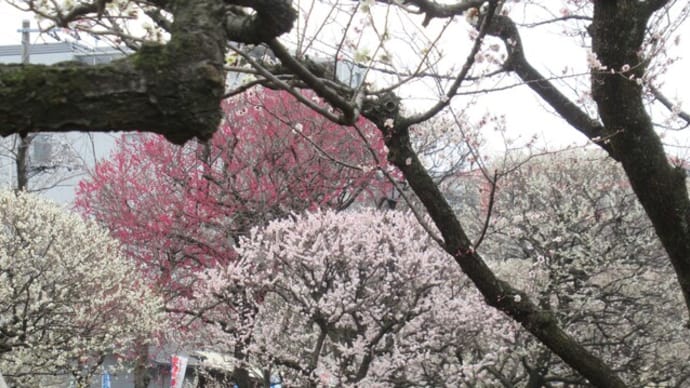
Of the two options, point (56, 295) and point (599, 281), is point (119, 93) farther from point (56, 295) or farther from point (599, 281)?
point (599, 281)

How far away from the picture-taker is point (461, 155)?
17953mm

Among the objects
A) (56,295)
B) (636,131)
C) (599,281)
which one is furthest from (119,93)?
(599,281)

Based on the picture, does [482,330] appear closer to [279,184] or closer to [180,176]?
[279,184]

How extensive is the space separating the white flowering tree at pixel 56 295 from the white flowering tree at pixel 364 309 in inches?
107

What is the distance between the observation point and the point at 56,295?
1227 centimetres

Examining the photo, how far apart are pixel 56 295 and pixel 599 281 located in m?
8.40

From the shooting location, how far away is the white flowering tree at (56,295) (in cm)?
1195

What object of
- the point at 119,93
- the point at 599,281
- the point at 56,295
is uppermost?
the point at 599,281

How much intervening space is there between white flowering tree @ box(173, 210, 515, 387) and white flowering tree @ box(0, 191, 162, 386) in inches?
107

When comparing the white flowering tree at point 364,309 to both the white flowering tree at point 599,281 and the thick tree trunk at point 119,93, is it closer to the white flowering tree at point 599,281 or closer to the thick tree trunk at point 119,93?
the white flowering tree at point 599,281

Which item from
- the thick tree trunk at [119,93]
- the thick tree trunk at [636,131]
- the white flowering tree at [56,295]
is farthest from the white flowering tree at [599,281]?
the thick tree trunk at [119,93]

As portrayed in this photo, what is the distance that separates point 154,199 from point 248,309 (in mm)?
6726

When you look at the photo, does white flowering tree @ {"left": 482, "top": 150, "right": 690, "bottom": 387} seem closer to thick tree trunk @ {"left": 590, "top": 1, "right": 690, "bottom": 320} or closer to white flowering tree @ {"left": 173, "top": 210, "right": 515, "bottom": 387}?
white flowering tree @ {"left": 173, "top": 210, "right": 515, "bottom": 387}

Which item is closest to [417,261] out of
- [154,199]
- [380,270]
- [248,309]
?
[380,270]
